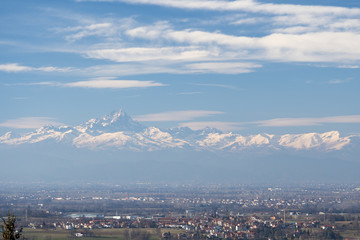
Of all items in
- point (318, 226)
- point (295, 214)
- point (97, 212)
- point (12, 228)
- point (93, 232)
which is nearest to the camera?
point (12, 228)

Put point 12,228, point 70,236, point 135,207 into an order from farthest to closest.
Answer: point 135,207, point 70,236, point 12,228

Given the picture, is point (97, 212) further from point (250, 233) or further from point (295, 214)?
point (250, 233)

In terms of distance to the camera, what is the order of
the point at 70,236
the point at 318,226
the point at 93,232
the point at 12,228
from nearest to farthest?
the point at 12,228
the point at 70,236
the point at 93,232
the point at 318,226

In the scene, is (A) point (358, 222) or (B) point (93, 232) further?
(A) point (358, 222)

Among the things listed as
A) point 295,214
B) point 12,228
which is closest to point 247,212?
point 295,214

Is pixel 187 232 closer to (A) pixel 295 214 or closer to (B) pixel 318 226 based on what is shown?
(B) pixel 318 226

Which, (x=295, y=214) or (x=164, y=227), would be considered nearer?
(x=164, y=227)

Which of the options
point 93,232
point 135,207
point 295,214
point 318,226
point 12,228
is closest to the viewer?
point 12,228

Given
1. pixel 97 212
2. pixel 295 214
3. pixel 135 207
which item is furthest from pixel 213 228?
pixel 135 207
